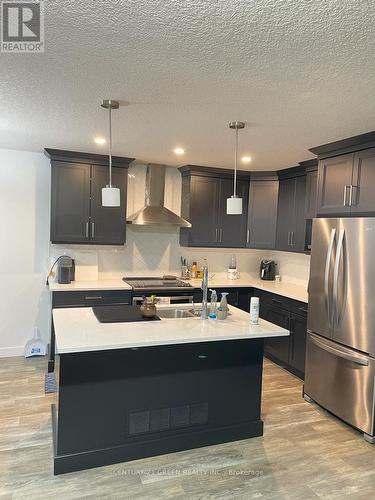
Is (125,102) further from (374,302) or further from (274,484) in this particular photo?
(274,484)

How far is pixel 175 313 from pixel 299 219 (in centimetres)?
226

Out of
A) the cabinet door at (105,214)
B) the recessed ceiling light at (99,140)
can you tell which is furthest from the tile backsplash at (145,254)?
the recessed ceiling light at (99,140)

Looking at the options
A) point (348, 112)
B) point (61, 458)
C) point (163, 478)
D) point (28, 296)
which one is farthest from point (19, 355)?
point (348, 112)

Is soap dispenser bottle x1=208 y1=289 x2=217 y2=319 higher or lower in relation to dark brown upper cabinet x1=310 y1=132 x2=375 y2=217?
A: lower

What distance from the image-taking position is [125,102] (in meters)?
2.59

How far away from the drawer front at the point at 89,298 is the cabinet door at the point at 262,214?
6.63ft

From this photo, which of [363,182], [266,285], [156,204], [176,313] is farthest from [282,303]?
[156,204]

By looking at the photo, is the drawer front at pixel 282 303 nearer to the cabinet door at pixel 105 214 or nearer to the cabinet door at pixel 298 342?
the cabinet door at pixel 298 342

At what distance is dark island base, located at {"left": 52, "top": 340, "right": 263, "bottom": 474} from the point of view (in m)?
2.49

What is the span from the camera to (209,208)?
5.12m

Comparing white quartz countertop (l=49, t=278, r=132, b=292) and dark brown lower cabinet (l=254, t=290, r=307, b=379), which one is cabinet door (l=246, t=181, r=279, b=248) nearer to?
dark brown lower cabinet (l=254, t=290, r=307, b=379)

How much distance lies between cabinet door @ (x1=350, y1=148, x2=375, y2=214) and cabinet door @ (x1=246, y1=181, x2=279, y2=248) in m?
1.86

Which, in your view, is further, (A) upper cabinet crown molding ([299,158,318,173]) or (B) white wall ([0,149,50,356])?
(B) white wall ([0,149,50,356])

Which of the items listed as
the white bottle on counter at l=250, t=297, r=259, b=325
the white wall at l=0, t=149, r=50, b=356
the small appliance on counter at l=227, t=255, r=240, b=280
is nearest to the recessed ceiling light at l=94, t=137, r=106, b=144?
the white wall at l=0, t=149, r=50, b=356
